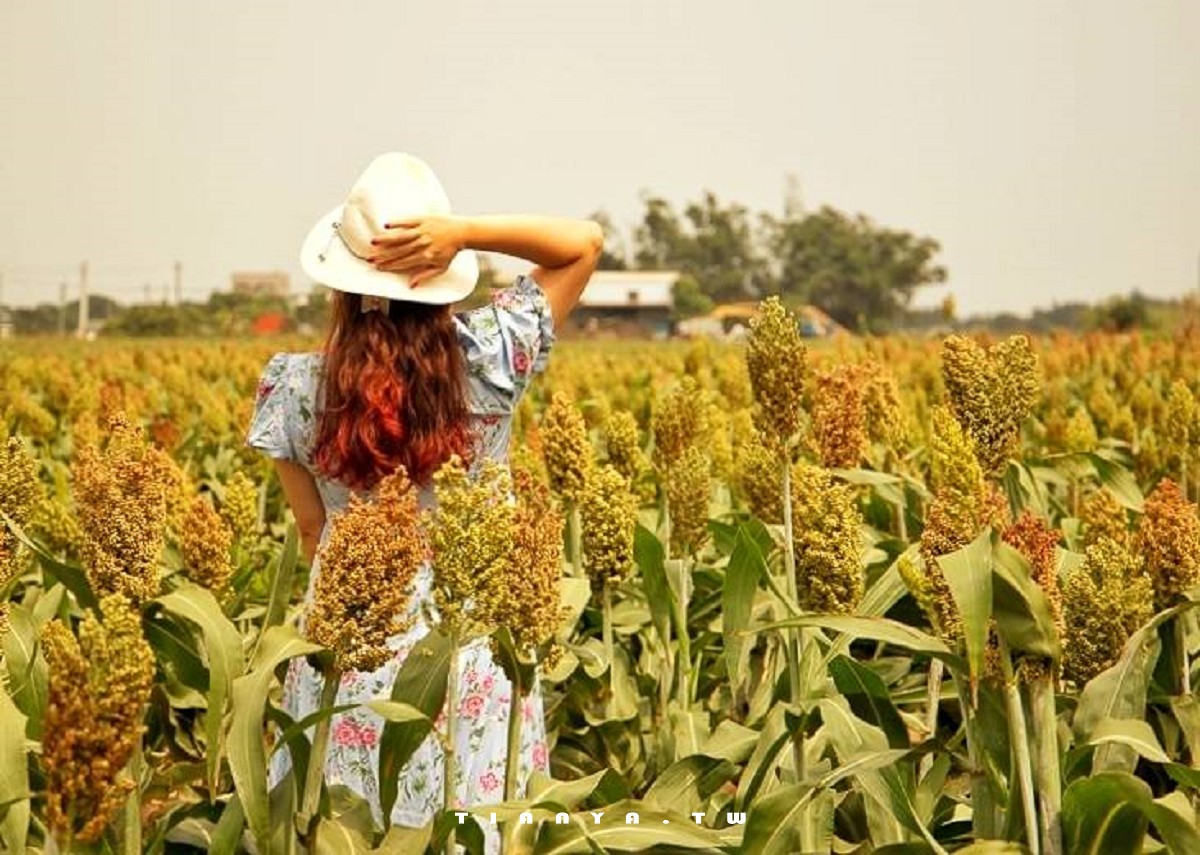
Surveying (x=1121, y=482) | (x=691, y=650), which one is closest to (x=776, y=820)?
(x=691, y=650)

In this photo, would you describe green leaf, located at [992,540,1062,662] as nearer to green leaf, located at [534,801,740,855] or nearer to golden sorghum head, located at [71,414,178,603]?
green leaf, located at [534,801,740,855]

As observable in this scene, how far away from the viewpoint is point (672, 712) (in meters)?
3.05

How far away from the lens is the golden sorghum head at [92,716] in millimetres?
1363

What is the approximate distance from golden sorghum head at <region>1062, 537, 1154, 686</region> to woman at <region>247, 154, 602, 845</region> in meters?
0.93

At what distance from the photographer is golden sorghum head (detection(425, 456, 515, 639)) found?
1.65 m

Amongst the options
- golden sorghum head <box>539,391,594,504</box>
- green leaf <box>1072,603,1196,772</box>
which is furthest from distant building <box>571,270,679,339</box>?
green leaf <box>1072,603,1196,772</box>

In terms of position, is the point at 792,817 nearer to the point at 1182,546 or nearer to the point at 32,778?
the point at 1182,546

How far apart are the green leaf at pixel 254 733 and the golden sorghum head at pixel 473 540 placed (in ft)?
0.58

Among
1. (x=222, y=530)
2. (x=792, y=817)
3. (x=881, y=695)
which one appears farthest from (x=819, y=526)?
(x=222, y=530)

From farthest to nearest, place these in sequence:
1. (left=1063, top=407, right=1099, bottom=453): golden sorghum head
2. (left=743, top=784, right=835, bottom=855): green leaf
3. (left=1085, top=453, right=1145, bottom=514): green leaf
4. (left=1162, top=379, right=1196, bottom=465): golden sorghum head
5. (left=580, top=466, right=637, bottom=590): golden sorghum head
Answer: (left=1063, top=407, right=1099, bottom=453): golden sorghum head
(left=1085, top=453, right=1145, bottom=514): green leaf
(left=1162, top=379, right=1196, bottom=465): golden sorghum head
(left=580, top=466, right=637, bottom=590): golden sorghum head
(left=743, top=784, right=835, bottom=855): green leaf

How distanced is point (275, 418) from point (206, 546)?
0.85 ft

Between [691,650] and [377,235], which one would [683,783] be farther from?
[377,235]

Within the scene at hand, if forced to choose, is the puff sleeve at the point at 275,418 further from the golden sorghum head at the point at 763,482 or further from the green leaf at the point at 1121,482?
the green leaf at the point at 1121,482

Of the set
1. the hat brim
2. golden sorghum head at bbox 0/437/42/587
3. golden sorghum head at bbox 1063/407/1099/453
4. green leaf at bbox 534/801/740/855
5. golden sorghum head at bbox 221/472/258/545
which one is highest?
the hat brim
